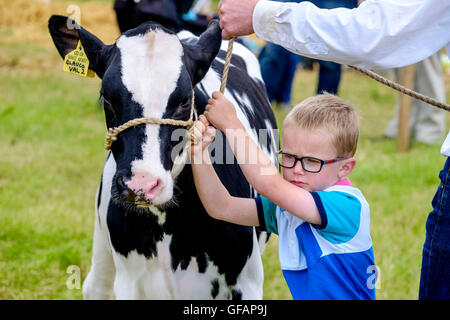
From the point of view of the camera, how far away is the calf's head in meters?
2.20

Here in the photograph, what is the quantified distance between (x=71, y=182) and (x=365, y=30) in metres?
3.85

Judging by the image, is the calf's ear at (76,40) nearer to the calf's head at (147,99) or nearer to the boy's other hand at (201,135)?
the calf's head at (147,99)

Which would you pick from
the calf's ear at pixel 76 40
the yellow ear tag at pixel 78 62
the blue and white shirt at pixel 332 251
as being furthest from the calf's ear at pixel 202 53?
the blue and white shirt at pixel 332 251

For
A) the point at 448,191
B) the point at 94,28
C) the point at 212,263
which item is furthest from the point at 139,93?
the point at 94,28

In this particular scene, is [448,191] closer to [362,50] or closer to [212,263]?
[362,50]

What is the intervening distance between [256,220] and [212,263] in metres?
0.37

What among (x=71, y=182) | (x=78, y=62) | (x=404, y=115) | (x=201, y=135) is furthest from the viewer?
(x=404, y=115)

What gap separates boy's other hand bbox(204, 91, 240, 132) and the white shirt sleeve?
28 cm

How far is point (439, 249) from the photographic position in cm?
226

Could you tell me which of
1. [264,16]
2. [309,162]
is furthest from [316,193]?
[264,16]

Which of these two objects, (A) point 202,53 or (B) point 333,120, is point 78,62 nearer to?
(A) point 202,53

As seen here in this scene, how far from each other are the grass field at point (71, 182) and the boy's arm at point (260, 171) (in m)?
1.69

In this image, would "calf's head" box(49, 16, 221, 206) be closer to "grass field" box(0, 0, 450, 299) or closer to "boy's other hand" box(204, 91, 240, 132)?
"boy's other hand" box(204, 91, 240, 132)

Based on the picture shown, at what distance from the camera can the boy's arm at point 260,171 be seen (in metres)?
2.23
